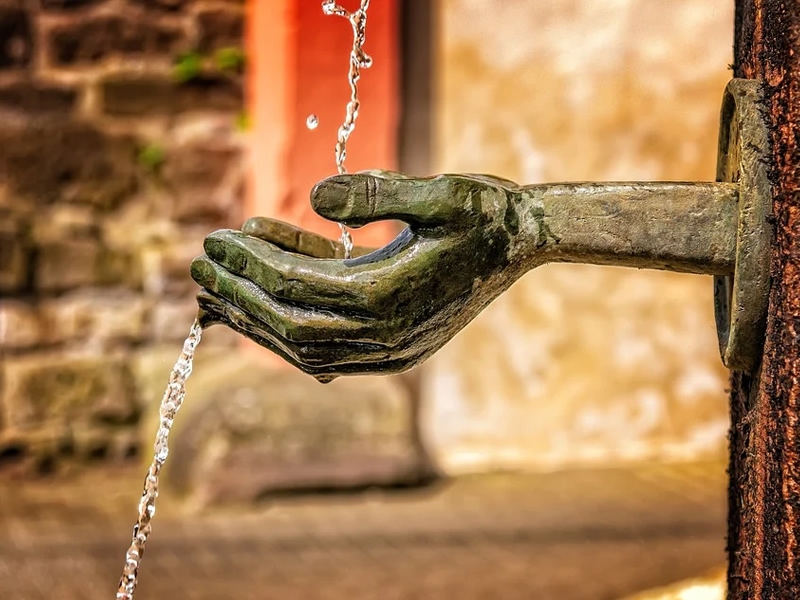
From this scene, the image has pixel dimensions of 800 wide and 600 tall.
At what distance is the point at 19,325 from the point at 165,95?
91 centimetres

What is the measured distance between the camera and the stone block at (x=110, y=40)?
313cm

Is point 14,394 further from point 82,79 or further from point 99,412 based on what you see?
point 82,79

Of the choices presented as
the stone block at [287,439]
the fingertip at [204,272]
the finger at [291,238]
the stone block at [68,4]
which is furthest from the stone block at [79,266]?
the fingertip at [204,272]

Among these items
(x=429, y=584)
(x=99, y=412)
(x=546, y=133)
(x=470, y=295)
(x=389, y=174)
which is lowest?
(x=429, y=584)

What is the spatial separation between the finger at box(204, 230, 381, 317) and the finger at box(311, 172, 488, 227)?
5cm

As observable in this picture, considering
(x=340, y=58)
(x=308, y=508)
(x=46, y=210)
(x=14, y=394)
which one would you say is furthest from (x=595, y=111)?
(x=14, y=394)

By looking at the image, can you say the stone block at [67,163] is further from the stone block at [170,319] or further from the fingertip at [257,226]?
the fingertip at [257,226]

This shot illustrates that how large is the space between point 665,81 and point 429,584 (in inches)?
76.1

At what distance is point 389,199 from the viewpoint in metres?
0.83

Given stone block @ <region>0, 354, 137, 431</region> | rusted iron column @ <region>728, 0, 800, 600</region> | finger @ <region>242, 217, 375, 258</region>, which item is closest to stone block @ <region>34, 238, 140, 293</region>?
stone block @ <region>0, 354, 137, 431</region>

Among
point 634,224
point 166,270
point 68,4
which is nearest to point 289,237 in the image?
point 634,224

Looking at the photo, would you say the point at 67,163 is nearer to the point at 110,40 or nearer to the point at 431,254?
the point at 110,40

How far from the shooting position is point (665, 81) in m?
3.24

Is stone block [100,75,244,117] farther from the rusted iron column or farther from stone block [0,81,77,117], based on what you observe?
the rusted iron column
